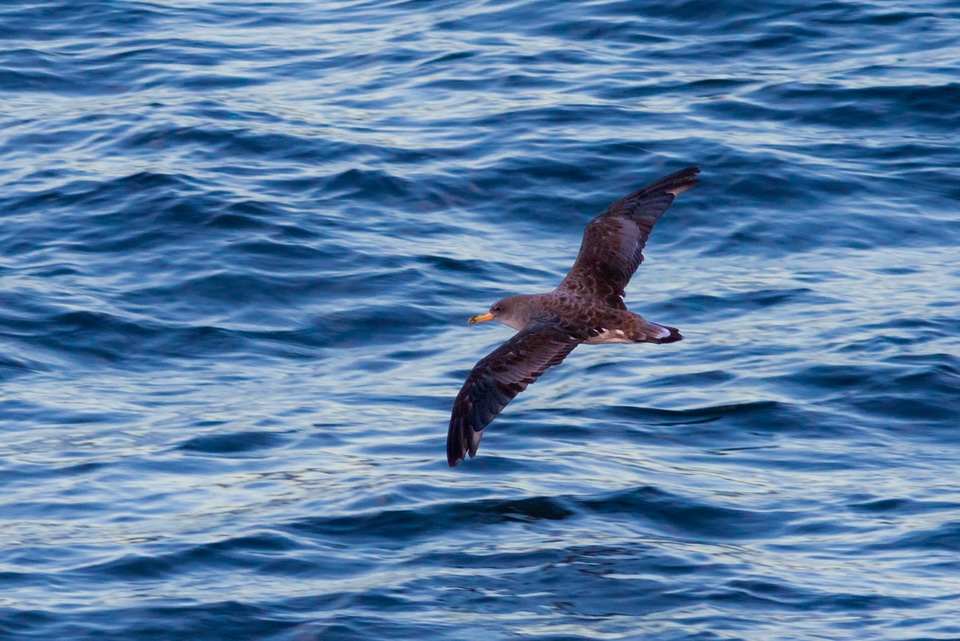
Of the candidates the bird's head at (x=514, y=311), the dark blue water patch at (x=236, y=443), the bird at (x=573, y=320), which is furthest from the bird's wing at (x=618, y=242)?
the dark blue water patch at (x=236, y=443)

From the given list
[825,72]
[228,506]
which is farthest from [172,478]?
[825,72]

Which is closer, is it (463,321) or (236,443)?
(236,443)

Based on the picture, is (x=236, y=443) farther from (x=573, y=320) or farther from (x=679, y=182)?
(x=679, y=182)

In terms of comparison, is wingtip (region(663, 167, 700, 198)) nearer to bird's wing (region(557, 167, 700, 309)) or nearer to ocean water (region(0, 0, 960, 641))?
bird's wing (region(557, 167, 700, 309))

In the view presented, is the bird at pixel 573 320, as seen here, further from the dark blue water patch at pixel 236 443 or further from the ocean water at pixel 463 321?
the dark blue water patch at pixel 236 443

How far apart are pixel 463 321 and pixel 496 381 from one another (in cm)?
278

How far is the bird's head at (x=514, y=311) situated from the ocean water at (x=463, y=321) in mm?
760

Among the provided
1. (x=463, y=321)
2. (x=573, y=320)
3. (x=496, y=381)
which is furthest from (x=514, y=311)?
(x=463, y=321)

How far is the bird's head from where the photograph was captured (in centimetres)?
914

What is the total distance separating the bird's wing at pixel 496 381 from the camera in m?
8.14

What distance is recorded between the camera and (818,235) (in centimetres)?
1207

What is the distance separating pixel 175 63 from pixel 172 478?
792 centimetres

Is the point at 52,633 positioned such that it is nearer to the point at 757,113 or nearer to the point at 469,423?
the point at 469,423

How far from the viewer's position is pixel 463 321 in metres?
11.0
